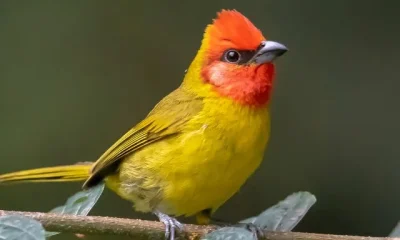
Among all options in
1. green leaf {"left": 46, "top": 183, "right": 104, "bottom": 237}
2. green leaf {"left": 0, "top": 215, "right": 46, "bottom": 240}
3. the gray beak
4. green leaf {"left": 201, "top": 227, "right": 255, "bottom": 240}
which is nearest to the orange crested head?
the gray beak

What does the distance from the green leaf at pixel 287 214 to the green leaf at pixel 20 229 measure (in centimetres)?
107

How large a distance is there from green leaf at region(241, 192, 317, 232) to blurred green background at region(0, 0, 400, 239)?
1995 mm

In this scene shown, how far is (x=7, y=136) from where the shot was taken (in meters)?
5.34

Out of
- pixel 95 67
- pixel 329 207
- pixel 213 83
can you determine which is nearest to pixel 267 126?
pixel 213 83

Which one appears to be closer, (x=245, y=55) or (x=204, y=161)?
(x=204, y=161)

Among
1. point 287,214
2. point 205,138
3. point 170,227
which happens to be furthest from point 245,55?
point 170,227

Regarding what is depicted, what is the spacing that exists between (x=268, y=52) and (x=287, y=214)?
74cm

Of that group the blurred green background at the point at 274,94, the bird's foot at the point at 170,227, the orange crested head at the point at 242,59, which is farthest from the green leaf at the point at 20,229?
the blurred green background at the point at 274,94

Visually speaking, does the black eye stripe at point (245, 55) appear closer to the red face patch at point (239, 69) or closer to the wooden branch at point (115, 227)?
the red face patch at point (239, 69)

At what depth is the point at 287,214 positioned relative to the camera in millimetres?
2990

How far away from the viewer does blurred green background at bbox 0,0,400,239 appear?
502 cm

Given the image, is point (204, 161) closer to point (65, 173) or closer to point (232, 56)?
point (232, 56)

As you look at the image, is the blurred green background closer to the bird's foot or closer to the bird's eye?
the bird's eye

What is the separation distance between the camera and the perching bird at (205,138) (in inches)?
129
